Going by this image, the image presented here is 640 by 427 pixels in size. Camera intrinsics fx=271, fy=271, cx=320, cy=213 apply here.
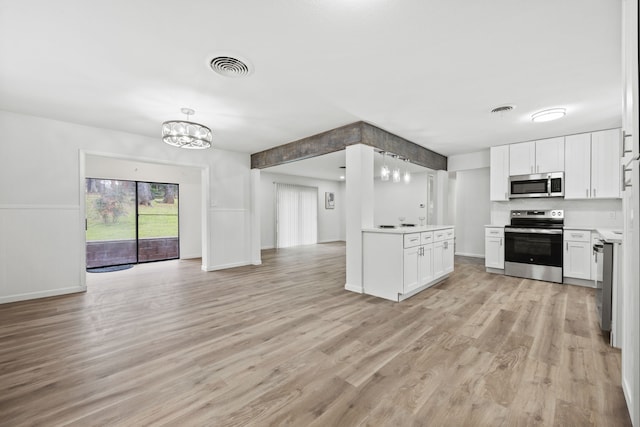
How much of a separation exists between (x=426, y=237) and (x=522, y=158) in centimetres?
271

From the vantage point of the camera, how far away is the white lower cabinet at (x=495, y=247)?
5.07 meters

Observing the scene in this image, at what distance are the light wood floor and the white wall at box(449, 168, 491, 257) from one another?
3290 millimetres

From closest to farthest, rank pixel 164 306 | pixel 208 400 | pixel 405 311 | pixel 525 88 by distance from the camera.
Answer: pixel 208 400, pixel 525 88, pixel 405 311, pixel 164 306

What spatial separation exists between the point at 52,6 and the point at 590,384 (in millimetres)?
4396

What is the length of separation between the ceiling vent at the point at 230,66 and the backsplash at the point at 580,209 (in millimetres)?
5418

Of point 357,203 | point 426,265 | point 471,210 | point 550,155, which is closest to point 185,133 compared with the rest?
point 357,203

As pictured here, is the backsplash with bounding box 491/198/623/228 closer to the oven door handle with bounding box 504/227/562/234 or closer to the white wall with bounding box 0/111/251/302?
the oven door handle with bounding box 504/227/562/234

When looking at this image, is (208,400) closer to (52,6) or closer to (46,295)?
(52,6)

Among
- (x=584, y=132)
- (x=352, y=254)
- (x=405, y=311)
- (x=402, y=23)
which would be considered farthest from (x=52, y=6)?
(x=584, y=132)

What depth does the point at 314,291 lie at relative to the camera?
13.3 feet

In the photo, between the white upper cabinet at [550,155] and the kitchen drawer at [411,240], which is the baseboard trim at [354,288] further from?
the white upper cabinet at [550,155]

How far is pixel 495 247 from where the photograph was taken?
5141 mm

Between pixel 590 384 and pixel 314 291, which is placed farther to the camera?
pixel 314 291

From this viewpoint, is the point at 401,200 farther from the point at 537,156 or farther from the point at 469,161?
the point at 537,156
